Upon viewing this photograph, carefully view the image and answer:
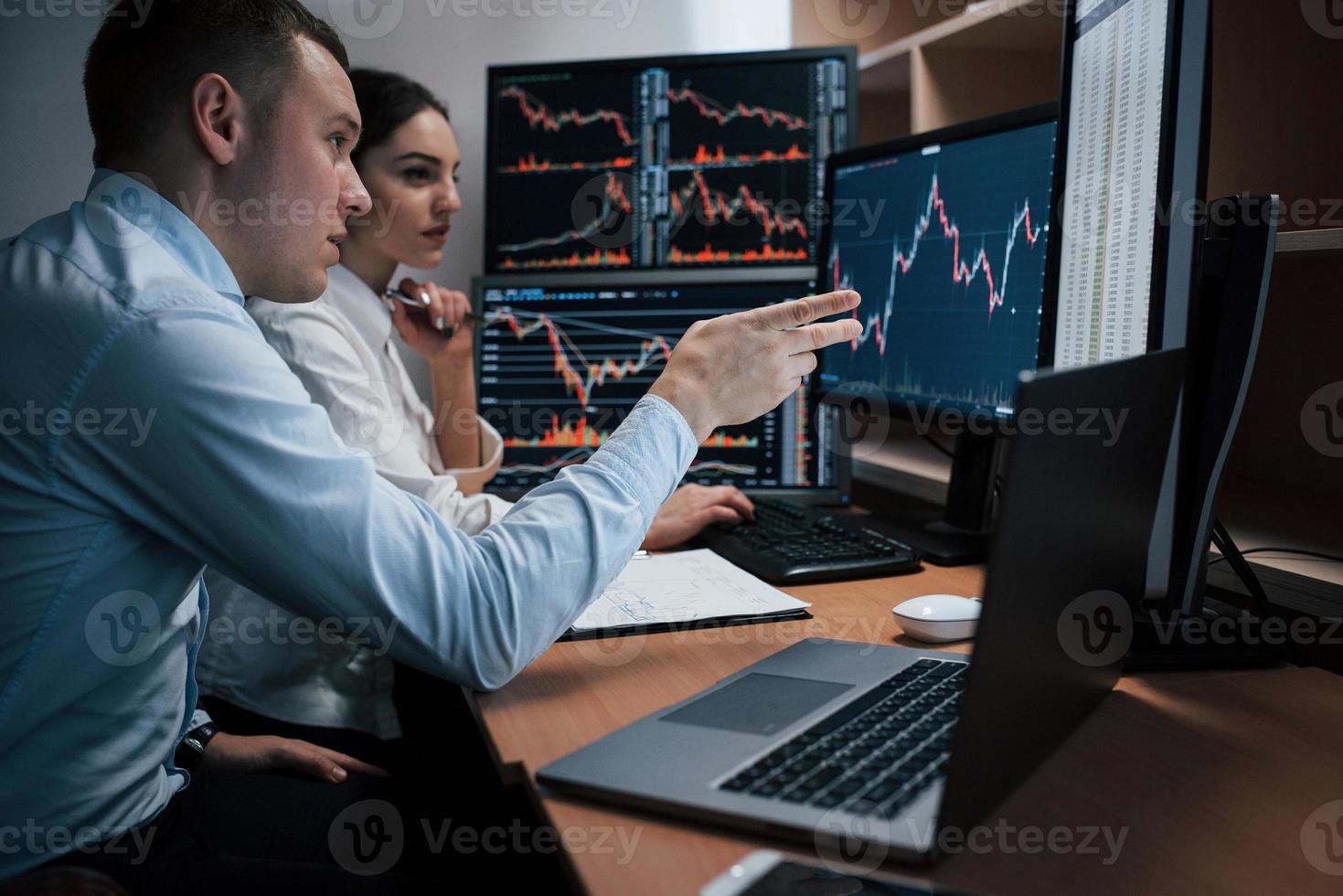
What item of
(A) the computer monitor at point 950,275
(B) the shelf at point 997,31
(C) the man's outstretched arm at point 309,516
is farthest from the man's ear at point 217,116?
(B) the shelf at point 997,31

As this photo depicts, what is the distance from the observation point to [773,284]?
5.55 ft

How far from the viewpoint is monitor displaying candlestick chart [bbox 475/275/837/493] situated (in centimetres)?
169

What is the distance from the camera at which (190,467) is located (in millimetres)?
713

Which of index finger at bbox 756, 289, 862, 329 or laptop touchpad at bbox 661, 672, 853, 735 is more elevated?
index finger at bbox 756, 289, 862, 329

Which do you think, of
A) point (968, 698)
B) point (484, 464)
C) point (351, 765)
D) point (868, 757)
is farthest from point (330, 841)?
point (484, 464)

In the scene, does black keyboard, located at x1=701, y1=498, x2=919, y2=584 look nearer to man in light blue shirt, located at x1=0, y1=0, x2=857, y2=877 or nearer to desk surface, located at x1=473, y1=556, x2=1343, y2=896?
desk surface, located at x1=473, y1=556, x2=1343, y2=896

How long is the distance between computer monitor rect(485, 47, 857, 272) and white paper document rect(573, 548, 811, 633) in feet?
2.47

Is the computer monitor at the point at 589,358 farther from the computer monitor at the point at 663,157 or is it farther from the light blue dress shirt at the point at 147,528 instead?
the light blue dress shirt at the point at 147,528

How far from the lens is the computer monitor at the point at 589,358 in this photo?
1.68m

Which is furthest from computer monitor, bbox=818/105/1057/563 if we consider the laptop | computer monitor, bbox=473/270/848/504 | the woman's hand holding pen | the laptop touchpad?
the woman's hand holding pen

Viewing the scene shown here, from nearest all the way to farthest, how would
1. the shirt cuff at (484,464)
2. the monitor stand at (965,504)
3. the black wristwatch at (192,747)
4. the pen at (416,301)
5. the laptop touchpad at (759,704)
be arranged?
the laptop touchpad at (759,704) → the black wristwatch at (192,747) → the monitor stand at (965,504) → the shirt cuff at (484,464) → the pen at (416,301)

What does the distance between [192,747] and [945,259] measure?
104 centimetres

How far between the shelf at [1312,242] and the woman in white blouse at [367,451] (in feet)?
2.23

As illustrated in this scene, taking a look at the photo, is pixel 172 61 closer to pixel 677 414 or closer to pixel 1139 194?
pixel 677 414
